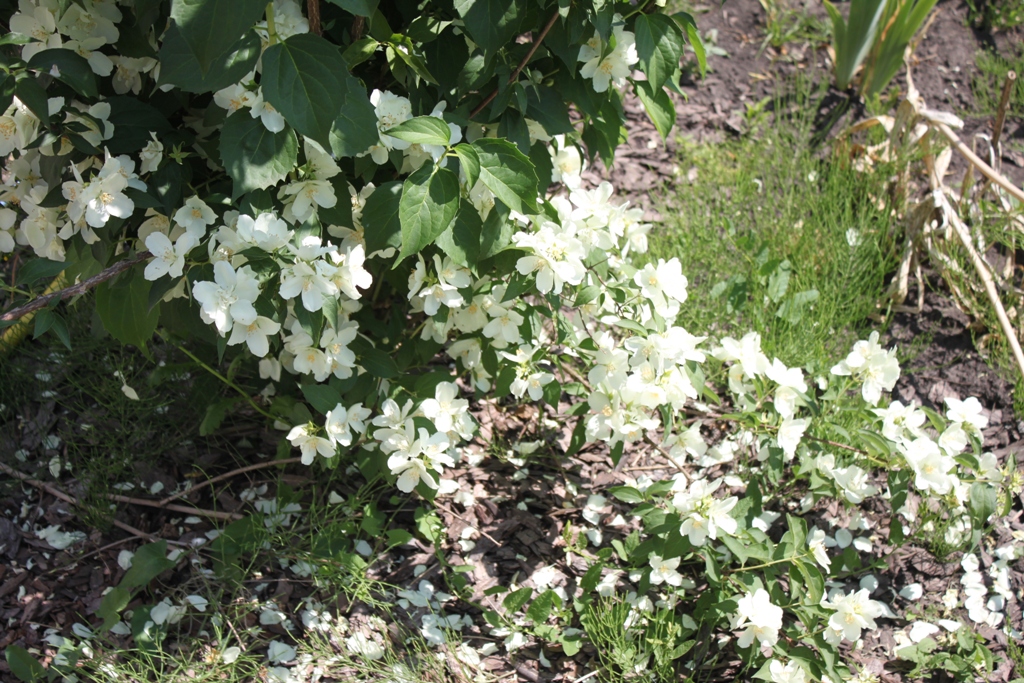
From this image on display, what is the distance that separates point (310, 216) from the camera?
1428 mm

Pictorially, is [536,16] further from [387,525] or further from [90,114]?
[387,525]

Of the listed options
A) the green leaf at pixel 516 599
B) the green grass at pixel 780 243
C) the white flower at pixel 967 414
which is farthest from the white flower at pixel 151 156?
the white flower at pixel 967 414

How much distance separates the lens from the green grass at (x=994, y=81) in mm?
3152

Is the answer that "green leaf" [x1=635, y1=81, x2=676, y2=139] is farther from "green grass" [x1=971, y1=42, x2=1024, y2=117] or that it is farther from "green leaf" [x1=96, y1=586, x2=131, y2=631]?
"green grass" [x1=971, y1=42, x2=1024, y2=117]

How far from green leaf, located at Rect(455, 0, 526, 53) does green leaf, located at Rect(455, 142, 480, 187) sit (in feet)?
0.53

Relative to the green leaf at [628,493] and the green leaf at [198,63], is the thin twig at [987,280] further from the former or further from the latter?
the green leaf at [198,63]

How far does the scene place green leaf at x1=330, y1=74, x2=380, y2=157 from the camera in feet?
4.14

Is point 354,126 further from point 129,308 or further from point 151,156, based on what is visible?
point 129,308

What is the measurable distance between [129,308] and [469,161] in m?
0.74

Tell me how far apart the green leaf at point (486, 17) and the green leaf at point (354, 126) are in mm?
204

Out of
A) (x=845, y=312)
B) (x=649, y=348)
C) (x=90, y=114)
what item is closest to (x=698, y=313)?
(x=845, y=312)

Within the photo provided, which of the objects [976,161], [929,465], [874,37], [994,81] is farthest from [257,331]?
[994,81]

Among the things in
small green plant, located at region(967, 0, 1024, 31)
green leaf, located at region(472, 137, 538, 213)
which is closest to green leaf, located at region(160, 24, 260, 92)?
green leaf, located at region(472, 137, 538, 213)

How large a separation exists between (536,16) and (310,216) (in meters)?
0.54
